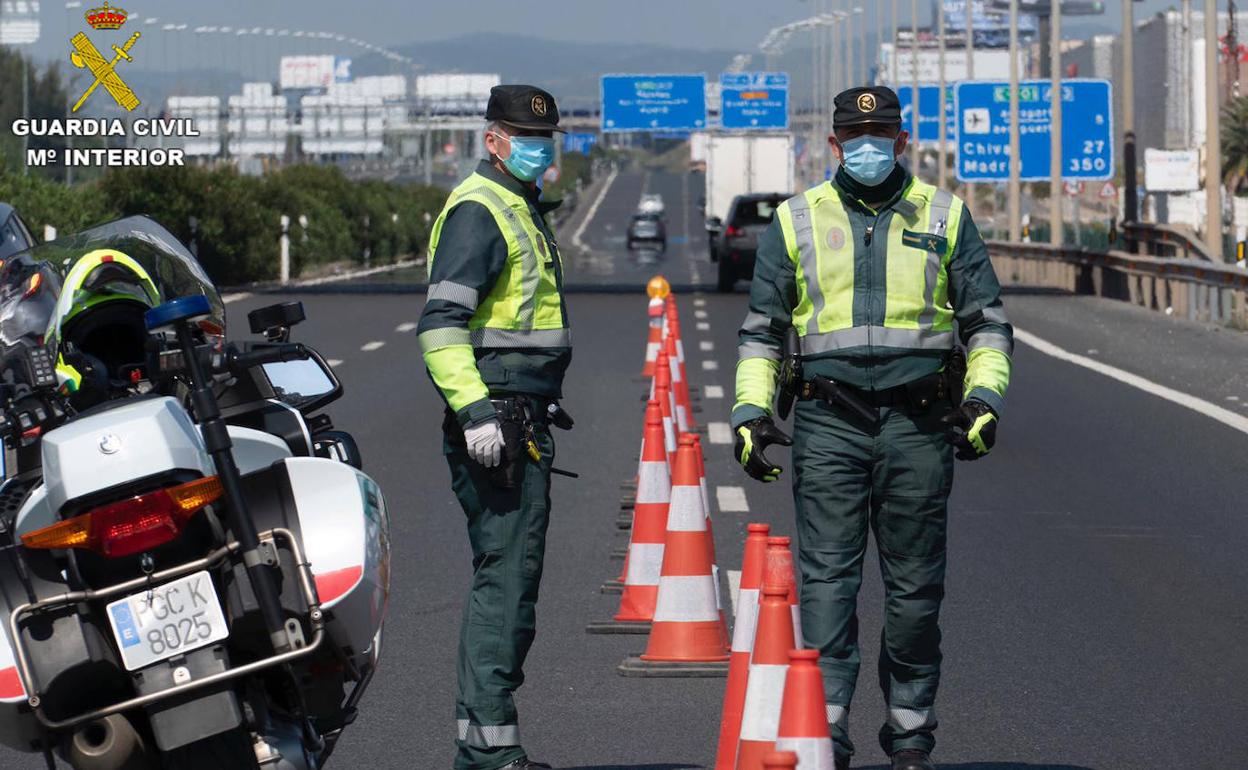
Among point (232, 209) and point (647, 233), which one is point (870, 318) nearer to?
point (232, 209)

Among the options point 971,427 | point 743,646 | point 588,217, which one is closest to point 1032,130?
point 971,427

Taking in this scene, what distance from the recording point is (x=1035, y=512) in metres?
12.6

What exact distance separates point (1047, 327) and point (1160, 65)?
5231 inches

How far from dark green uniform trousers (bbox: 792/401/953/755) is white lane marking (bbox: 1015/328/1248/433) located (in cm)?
1044

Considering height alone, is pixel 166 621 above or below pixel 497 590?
above

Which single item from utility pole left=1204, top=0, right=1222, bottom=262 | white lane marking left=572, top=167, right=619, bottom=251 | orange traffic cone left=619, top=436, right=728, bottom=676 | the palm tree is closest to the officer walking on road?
orange traffic cone left=619, top=436, right=728, bottom=676

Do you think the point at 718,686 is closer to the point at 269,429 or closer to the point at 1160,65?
the point at 269,429

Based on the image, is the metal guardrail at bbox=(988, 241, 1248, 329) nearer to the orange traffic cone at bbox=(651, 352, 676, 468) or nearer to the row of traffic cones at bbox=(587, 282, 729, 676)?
the orange traffic cone at bbox=(651, 352, 676, 468)

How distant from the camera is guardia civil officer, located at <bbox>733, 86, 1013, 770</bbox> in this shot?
6.49 meters

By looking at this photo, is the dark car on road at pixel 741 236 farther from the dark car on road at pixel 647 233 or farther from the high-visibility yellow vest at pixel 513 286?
the dark car on road at pixel 647 233

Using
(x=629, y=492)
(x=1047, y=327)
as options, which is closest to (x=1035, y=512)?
(x=629, y=492)

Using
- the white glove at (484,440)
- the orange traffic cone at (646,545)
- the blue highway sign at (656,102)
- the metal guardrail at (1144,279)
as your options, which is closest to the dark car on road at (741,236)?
the metal guardrail at (1144,279)

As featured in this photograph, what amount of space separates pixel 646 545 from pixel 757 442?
10.4 ft

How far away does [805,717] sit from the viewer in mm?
4918
